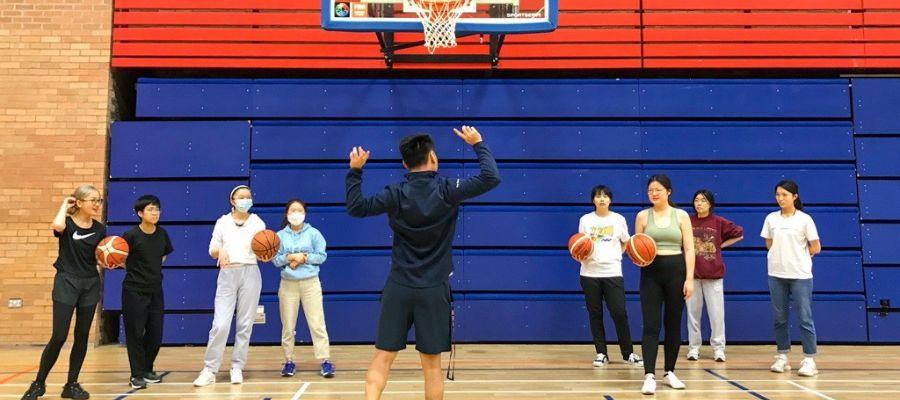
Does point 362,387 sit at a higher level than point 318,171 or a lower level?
lower

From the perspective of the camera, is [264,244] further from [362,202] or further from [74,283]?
[362,202]

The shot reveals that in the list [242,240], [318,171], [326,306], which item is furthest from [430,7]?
[326,306]

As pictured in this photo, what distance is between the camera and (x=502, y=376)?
485 cm

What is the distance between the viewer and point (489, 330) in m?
6.61

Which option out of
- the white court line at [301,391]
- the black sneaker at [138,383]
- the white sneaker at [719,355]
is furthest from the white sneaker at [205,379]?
the white sneaker at [719,355]

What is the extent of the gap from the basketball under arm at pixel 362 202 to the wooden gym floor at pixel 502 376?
187 cm

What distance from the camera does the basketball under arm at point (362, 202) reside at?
274 centimetres

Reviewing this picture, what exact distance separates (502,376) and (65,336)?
3006 mm

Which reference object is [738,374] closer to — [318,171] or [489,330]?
[489,330]

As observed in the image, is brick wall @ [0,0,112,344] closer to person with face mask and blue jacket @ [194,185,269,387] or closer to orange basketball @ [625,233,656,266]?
person with face mask and blue jacket @ [194,185,269,387]

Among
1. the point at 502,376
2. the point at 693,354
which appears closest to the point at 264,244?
the point at 502,376

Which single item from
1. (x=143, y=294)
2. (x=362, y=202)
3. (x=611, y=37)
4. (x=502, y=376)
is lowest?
(x=502, y=376)

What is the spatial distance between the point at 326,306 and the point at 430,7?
3.19m

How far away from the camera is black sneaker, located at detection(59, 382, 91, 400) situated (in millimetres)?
4086
